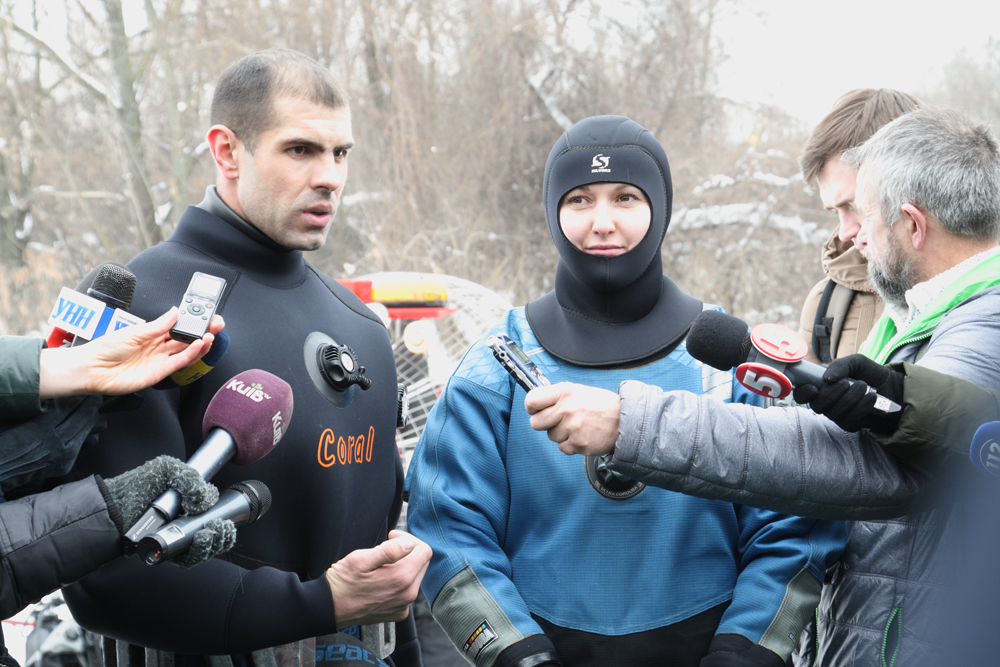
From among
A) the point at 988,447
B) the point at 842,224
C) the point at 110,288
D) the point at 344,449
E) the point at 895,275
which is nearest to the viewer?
the point at 988,447

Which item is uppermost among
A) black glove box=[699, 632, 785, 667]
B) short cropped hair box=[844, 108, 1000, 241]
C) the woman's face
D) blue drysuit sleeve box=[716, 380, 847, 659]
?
short cropped hair box=[844, 108, 1000, 241]

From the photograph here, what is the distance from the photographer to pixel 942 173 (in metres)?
1.82

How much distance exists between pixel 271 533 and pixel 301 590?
199 millimetres

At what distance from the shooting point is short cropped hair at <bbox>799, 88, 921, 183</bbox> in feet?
9.77

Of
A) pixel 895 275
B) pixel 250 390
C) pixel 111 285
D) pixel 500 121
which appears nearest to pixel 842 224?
pixel 895 275

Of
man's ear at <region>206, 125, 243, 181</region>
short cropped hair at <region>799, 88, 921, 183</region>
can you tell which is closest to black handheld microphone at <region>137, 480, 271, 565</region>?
man's ear at <region>206, 125, 243, 181</region>

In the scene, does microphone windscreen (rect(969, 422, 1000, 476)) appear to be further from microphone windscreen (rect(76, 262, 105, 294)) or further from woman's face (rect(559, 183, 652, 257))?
microphone windscreen (rect(76, 262, 105, 294))

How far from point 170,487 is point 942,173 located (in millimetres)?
1661

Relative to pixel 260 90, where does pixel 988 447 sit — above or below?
below

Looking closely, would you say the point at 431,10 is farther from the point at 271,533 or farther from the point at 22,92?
the point at 271,533

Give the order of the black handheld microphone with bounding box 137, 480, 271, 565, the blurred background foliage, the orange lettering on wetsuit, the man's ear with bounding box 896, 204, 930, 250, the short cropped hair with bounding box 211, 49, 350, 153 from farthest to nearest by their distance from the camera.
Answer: the blurred background foliage
the short cropped hair with bounding box 211, 49, 350, 153
the orange lettering on wetsuit
the man's ear with bounding box 896, 204, 930, 250
the black handheld microphone with bounding box 137, 480, 271, 565

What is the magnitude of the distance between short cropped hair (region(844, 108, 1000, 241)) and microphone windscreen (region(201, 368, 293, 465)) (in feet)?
4.59

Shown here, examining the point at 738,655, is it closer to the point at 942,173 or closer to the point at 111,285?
the point at 942,173

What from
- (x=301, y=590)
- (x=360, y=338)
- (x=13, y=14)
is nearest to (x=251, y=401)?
(x=301, y=590)
